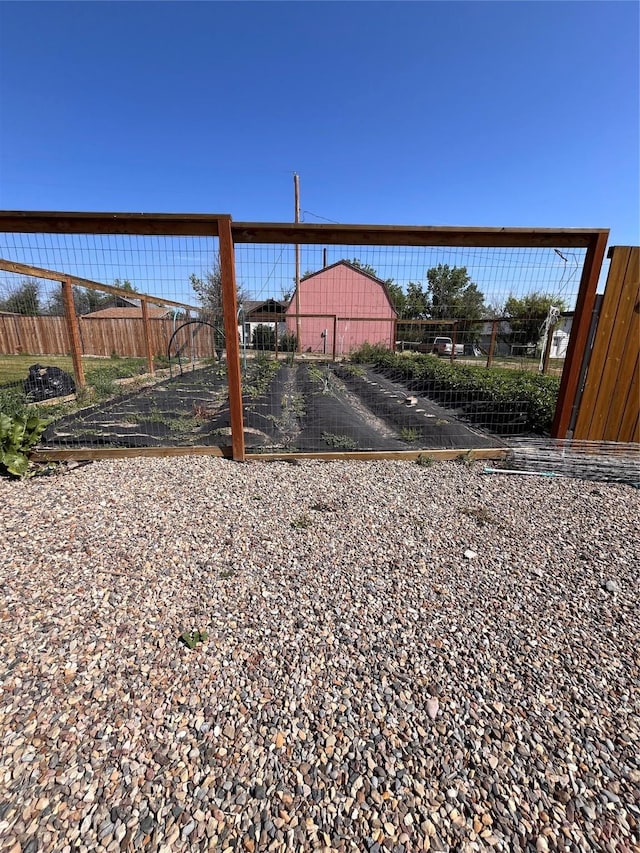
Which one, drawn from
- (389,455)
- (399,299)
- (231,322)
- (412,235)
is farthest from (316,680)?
(399,299)

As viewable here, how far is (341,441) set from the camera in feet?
15.1

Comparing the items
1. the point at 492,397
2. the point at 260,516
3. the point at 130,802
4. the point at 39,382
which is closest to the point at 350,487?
the point at 260,516

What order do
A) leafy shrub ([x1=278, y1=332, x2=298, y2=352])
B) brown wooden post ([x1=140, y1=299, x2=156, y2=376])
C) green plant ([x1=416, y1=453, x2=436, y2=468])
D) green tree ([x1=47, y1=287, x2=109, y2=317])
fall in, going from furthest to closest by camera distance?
leafy shrub ([x1=278, y1=332, x2=298, y2=352]) → brown wooden post ([x1=140, y1=299, x2=156, y2=376]) → green tree ([x1=47, y1=287, x2=109, y2=317]) → green plant ([x1=416, y1=453, x2=436, y2=468])

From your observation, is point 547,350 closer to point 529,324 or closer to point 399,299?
point 529,324

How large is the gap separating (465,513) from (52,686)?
107 inches

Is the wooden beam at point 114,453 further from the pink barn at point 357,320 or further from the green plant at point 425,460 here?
the pink barn at point 357,320

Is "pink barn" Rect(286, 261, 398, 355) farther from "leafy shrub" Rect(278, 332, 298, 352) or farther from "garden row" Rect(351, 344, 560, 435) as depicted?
"leafy shrub" Rect(278, 332, 298, 352)

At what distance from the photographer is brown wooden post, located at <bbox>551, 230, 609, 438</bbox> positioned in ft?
12.0

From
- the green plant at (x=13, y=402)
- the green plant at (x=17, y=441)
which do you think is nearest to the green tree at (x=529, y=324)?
the green plant at (x=17, y=441)

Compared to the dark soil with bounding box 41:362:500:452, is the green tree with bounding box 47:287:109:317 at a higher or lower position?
higher

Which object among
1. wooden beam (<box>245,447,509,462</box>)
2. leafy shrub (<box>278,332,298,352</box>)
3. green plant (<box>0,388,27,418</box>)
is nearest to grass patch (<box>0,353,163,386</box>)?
green plant (<box>0,388,27,418</box>)

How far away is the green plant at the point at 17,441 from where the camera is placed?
3.47 m

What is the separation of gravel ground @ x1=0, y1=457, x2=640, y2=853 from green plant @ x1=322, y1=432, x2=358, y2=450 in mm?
1562

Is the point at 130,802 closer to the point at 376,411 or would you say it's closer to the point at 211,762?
the point at 211,762
